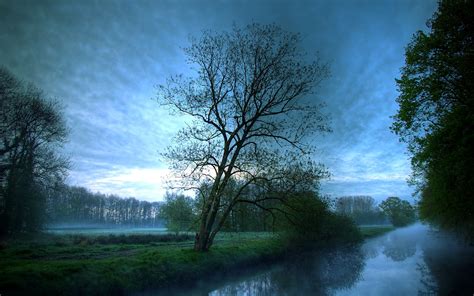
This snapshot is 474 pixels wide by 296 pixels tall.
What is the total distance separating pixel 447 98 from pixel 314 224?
73.3 ft

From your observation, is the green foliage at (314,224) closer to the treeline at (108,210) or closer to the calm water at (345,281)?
the calm water at (345,281)

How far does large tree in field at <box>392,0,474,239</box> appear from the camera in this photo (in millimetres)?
16609

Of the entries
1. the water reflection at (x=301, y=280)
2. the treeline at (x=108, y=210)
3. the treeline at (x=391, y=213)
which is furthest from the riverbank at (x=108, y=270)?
the treeline at (x=391, y=213)

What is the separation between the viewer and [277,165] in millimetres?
22844

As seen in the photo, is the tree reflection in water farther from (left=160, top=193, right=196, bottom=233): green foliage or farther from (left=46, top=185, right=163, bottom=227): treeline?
(left=46, top=185, right=163, bottom=227): treeline

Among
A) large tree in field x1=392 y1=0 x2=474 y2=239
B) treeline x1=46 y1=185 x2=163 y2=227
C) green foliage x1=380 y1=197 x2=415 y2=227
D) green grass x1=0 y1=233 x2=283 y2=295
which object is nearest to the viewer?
green grass x1=0 y1=233 x2=283 y2=295

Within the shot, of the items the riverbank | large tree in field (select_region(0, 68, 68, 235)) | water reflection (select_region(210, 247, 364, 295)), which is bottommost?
water reflection (select_region(210, 247, 364, 295))

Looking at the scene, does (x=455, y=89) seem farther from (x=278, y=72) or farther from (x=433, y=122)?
(x=278, y=72)

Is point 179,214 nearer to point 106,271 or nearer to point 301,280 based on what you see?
point 301,280

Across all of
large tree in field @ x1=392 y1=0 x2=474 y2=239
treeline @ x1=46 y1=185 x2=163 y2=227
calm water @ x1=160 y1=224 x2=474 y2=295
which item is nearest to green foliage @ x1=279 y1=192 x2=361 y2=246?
calm water @ x1=160 y1=224 x2=474 y2=295

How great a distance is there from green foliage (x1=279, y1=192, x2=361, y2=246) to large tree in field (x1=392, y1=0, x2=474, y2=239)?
1453 centimetres

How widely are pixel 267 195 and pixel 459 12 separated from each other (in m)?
18.1

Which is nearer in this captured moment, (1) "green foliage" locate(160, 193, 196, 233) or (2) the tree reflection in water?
(1) "green foliage" locate(160, 193, 196, 233)

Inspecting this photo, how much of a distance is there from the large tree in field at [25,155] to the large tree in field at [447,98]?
33.0 metres
